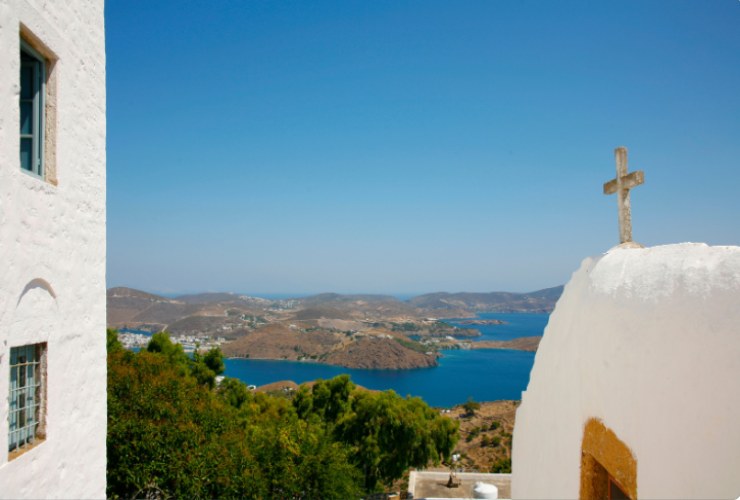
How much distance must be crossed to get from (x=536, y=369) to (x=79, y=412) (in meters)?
3.97

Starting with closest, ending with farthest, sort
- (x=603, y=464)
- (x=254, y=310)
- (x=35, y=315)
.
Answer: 1. (x=603, y=464)
2. (x=35, y=315)
3. (x=254, y=310)

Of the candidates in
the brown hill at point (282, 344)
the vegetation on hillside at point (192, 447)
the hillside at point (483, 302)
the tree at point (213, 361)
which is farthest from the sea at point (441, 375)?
the hillside at point (483, 302)

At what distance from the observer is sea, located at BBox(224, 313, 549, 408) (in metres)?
64.9

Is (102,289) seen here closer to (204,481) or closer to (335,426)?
(204,481)

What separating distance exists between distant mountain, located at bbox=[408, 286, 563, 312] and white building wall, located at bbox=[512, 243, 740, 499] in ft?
526

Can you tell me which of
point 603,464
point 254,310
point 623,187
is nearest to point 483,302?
point 254,310

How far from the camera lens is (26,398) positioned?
3.77 metres

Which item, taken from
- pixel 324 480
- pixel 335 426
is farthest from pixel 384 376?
pixel 324 480

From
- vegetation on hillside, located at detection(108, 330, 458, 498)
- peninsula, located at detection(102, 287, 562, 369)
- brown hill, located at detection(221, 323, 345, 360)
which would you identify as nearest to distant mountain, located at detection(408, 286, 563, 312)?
peninsula, located at detection(102, 287, 562, 369)

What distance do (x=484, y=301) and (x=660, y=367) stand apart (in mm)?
181945

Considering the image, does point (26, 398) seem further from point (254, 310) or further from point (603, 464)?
point (254, 310)

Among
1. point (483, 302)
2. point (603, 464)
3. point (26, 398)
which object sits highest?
point (26, 398)

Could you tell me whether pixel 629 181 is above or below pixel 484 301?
above

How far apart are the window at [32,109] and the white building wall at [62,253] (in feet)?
0.40
